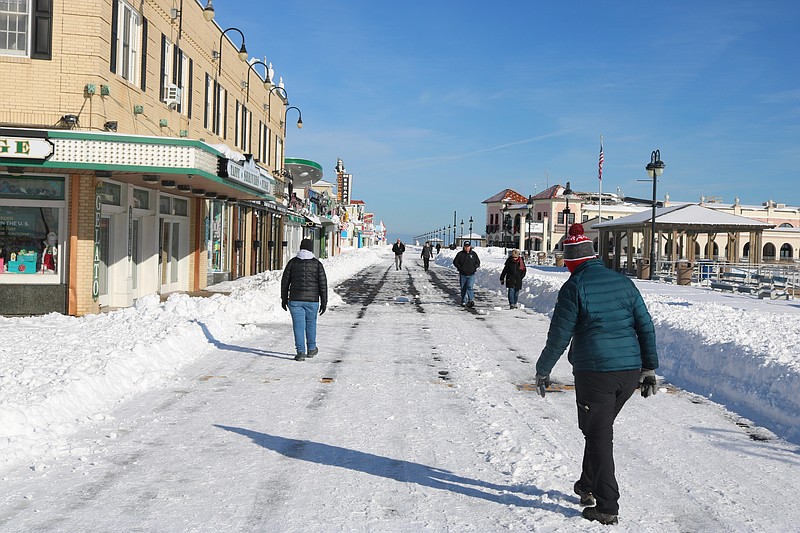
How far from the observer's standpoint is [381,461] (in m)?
5.65

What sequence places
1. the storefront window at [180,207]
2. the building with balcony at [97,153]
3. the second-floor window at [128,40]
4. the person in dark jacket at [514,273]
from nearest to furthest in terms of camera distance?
the building with balcony at [97,153] < the second-floor window at [128,40] < the person in dark jacket at [514,273] < the storefront window at [180,207]

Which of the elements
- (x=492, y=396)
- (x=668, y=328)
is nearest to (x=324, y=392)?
(x=492, y=396)

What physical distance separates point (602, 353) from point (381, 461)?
7.04ft

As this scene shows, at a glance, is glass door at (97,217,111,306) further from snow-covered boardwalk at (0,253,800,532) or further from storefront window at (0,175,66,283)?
snow-covered boardwalk at (0,253,800,532)

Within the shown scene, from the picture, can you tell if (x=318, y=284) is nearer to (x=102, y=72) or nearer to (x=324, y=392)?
(x=324, y=392)

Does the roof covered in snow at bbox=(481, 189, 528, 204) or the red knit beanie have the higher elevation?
the roof covered in snow at bbox=(481, 189, 528, 204)

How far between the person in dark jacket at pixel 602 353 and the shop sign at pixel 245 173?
529 inches

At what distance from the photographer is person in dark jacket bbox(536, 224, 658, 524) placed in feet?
14.5

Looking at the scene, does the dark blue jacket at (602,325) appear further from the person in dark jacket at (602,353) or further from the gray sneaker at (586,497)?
the gray sneaker at (586,497)

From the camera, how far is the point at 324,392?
8.34m

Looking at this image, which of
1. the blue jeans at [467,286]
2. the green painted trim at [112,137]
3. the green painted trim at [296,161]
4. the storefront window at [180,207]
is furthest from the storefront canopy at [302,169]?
the green painted trim at [112,137]

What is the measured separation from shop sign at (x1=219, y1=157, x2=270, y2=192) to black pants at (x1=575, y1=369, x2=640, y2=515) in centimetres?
1361

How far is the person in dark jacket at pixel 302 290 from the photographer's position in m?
10.5

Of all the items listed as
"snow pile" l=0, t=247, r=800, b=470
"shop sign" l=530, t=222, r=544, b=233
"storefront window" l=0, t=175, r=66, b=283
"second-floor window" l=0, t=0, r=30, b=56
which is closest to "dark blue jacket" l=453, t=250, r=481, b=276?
"snow pile" l=0, t=247, r=800, b=470
